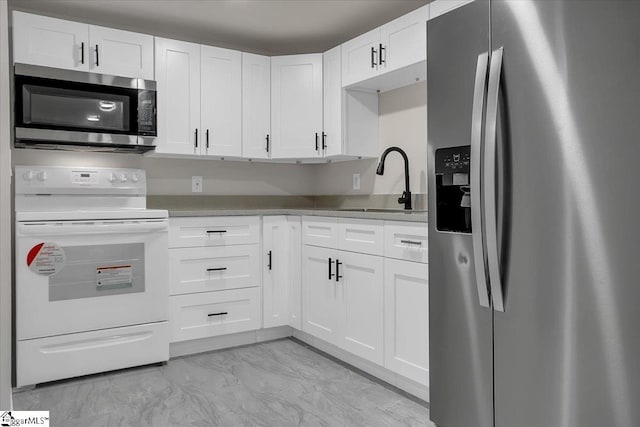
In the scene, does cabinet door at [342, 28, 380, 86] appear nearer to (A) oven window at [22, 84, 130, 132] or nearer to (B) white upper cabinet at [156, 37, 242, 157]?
(B) white upper cabinet at [156, 37, 242, 157]

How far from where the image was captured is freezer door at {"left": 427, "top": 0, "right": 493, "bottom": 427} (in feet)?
5.24

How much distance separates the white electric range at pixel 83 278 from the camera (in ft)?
8.57

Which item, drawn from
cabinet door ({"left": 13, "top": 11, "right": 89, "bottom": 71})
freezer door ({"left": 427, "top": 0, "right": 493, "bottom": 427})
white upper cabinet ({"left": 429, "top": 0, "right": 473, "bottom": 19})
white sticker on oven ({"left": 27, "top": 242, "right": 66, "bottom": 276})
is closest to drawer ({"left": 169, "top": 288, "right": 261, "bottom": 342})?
white sticker on oven ({"left": 27, "top": 242, "right": 66, "bottom": 276})

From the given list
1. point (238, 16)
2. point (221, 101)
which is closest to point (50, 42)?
point (221, 101)

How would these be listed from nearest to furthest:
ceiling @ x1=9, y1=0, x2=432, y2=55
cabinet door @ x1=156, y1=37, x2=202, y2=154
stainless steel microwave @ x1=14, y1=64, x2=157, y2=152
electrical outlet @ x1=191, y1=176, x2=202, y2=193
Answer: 1. stainless steel microwave @ x1=14, y1=64, x2=157, y2=152
2. ceiling @ x1=9, y1=0, x2=432, y2=55
3. cabinet door @ x1=156, y1=37, x2=202, y2=154
4. electrical outlet @ x1=191, y1=176, x2=202, y2=193

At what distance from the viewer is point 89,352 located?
8.98 feet

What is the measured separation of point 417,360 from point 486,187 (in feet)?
3.71

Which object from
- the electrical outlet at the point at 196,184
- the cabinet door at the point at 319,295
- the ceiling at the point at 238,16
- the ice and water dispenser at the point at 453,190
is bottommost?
the cabinet door at the point at 319,295

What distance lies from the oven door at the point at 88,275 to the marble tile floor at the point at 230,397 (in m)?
0.35

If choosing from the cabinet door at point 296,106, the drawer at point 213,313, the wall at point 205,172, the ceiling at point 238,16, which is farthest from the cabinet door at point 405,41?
the drawer at point 213,313

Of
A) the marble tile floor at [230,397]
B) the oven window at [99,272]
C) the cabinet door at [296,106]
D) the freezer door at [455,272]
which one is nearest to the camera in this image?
the freezer door at [455,272]

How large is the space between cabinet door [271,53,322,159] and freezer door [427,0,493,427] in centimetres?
178

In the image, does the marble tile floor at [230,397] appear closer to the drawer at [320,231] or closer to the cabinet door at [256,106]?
the drawer at [320,231]

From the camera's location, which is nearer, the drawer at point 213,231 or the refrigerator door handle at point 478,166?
the refrigerator door handle at point 478,166
